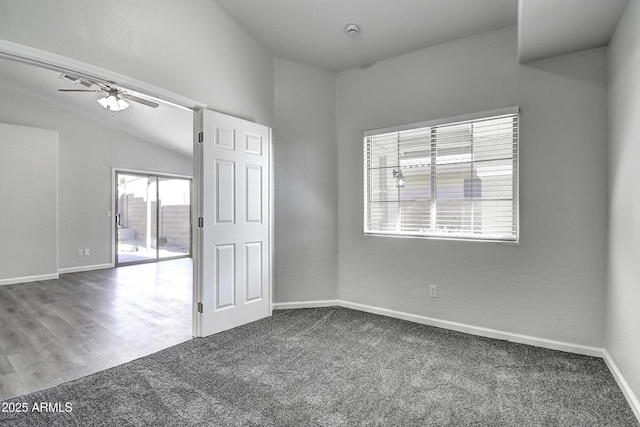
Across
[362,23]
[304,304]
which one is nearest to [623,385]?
[304,304]

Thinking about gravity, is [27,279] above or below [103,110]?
below

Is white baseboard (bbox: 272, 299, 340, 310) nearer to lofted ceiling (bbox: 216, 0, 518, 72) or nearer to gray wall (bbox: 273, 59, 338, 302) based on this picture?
gray wall (bbox: 273, 59, 338, 302)

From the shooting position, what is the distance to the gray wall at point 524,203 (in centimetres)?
254

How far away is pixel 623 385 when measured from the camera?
204 cm

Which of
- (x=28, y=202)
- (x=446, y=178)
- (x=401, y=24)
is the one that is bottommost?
(x=28, y=202)

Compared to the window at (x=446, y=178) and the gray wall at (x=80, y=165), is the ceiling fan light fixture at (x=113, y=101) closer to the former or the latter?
the gray wall at (x=80, y=165)

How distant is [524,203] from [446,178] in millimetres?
706

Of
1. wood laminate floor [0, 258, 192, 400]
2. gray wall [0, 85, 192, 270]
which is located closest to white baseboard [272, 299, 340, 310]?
wood laminate floor [0, 258, 192, 400]

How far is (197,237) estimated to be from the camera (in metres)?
2.97

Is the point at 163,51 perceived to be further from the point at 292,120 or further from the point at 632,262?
the point at 632,262

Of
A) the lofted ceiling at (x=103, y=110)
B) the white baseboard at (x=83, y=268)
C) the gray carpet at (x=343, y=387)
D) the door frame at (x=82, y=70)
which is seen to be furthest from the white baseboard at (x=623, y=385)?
the white baseboard at (x=83, y=268)

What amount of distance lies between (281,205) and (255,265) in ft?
2.58

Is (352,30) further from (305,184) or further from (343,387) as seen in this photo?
(343,387)

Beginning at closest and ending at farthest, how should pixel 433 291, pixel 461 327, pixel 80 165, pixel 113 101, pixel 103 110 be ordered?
1. pixel 461 327
2. pixel 433 291
3. pixel 113 101
4. pixel 103 110
5. pixel 80 165
